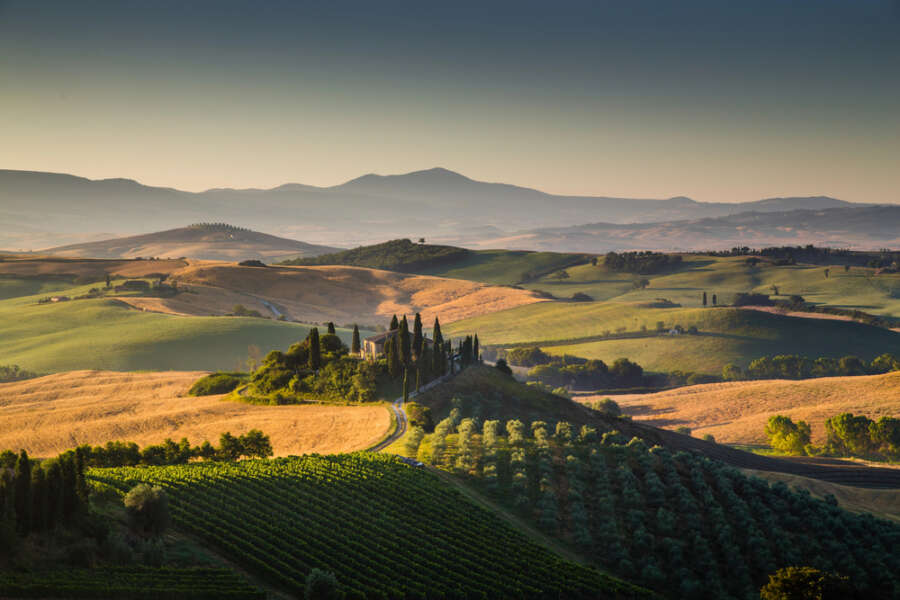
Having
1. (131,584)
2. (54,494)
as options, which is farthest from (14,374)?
(131,584)

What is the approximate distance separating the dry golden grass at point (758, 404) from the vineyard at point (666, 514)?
55.7 meters

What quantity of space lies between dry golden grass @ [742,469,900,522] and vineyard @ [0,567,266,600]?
58.8 metres

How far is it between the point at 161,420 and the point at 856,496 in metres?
79.4

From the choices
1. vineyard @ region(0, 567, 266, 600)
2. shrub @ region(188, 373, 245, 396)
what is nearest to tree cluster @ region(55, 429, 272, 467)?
vineyard @ region(0, 567, 266, 600)

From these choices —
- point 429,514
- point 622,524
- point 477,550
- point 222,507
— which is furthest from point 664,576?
point 222,507

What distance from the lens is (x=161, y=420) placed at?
82625mm

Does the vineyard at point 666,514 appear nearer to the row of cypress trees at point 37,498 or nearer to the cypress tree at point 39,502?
the row of cypress trees at point 37,498

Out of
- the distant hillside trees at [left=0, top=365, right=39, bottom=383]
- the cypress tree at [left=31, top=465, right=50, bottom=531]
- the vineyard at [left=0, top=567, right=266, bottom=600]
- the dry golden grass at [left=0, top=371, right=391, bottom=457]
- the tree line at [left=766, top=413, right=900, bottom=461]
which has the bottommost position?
the tree line at [left=766, top=413, right=900, bottom=461]

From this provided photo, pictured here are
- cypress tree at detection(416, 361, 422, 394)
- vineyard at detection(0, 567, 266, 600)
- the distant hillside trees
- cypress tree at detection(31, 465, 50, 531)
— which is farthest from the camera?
the distant hillside trees

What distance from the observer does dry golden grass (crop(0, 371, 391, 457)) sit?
2908 inches

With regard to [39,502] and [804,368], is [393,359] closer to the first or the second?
[39,502]

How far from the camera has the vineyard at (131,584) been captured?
2630 cm

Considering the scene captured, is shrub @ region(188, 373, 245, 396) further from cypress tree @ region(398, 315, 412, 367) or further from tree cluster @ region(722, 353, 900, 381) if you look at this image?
tree cluster @ region(722, 353, 900, 381)

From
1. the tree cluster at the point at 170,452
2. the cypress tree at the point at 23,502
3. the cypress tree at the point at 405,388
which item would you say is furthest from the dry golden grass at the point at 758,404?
the cypress tree at the point at 23,502
